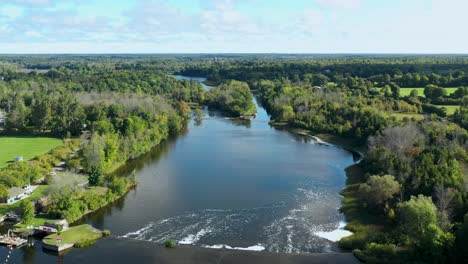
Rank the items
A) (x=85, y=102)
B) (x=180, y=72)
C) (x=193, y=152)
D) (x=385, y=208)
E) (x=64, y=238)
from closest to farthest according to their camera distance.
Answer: (x=64, y=238) → (x=385, y=208) → (x=193, y=152) → (x=85, y=102) → (x=180, y=72)

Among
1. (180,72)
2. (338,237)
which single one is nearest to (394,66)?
(180,72)

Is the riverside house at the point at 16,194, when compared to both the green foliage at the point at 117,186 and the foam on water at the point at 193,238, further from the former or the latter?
the foam on water at the point at 193,238

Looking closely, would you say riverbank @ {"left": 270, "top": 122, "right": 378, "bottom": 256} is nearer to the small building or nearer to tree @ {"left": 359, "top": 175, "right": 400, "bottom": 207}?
tree @ {"left": 359, "top": 175, "right": 400, "bottom": 207}

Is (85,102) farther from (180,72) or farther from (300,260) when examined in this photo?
(180,72)

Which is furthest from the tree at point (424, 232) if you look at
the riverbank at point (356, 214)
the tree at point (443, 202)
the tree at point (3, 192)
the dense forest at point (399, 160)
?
the tree at point (3, 192)

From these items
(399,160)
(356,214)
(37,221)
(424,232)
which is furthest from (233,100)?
(424,232)

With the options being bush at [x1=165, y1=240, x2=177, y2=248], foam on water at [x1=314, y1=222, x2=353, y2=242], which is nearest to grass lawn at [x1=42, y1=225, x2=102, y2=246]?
bush at [x1=165, y1=240, x2=177, y2=248]
